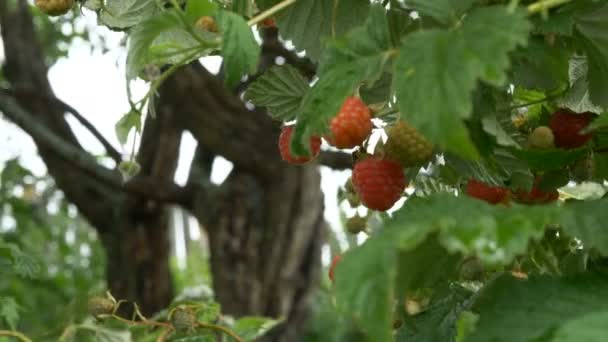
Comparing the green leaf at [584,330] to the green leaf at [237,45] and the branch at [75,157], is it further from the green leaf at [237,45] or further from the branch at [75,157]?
A: the branch at [75,157]

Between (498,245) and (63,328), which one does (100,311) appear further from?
(498,245)

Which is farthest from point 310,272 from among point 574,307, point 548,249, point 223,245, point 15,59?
point 574,307

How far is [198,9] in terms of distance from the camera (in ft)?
3.13

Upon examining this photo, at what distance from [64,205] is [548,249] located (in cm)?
561

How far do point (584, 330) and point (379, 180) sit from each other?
371mm

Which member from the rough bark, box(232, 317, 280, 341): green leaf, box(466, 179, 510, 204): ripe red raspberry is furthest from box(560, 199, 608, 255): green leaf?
the rough bark

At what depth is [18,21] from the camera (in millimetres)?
5348

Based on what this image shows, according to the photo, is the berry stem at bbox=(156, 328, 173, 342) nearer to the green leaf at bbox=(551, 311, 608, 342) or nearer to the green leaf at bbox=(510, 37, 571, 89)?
the green leaf at bbox=(510, 37, 571, 89)

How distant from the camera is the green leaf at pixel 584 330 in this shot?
A: 0.71 meters

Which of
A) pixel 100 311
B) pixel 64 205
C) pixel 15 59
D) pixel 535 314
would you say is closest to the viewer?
pixel 535 314

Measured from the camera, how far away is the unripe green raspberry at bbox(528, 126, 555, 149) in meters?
1.03

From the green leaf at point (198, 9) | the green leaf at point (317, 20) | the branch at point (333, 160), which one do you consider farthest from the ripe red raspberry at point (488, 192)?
the branch at point (333, 160)

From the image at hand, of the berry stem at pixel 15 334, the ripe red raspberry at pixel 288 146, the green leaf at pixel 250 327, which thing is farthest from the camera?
the green leaf at pixel 250 327

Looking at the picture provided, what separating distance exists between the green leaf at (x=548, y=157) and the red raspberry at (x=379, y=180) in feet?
0.42
